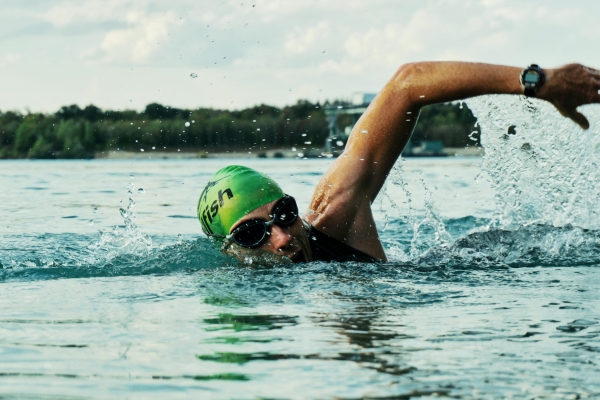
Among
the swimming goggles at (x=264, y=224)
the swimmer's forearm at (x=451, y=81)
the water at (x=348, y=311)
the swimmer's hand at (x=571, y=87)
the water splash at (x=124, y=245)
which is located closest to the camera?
the water at (x=348, y=311)

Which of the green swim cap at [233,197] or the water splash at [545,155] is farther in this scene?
the water splash at [545,155]

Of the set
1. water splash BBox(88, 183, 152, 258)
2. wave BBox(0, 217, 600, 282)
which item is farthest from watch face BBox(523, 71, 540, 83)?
water splash BBox(88, 183, 152, 258)

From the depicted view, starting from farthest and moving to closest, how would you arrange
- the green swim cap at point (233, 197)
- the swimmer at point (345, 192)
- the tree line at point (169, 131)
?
the tree line at point (169, 131) → the green swim cap at point (233, 197) → the swimmer at point (345, 192)

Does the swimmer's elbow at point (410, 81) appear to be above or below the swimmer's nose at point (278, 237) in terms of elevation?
above

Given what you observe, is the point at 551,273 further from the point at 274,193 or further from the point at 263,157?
the point at 263,157

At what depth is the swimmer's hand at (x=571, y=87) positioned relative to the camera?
3938 mm

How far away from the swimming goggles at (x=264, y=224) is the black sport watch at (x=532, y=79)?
1.42 metres

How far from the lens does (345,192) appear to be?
5.10 metres

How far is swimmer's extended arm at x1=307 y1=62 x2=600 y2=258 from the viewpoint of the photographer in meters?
3.97


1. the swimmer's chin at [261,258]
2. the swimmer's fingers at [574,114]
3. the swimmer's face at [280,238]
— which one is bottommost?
the swimmer's chin at [261,258]

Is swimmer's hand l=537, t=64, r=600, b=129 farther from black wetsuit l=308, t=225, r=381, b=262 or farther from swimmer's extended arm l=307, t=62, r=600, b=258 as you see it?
black wetsuit l=308, t=225, r=381, b=262

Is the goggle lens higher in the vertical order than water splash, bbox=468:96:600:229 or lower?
lower

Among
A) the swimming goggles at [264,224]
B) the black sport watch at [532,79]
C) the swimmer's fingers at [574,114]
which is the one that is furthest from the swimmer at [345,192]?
the swimmer's fingers at [574,114]

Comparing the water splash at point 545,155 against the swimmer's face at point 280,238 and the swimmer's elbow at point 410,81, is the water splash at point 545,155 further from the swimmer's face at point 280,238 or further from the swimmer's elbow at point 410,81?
the swimmer's face at point 280,238
